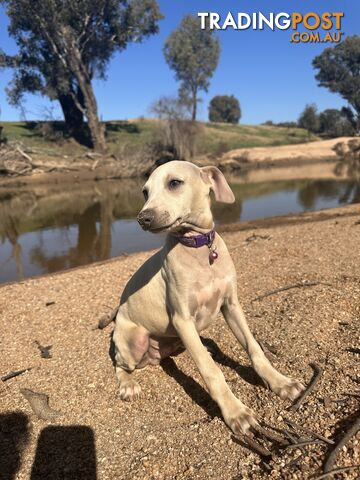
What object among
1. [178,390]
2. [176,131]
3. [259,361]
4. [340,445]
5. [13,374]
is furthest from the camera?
[176,131]

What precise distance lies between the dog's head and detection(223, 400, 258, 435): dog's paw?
1.35 metres

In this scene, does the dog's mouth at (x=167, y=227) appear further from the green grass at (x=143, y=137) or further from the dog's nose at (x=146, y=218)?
the green grass at (x=143, y=137)

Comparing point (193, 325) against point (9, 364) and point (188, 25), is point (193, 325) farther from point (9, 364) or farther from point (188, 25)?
point (188, 25)

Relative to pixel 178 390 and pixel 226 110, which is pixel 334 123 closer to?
pixel 226 110

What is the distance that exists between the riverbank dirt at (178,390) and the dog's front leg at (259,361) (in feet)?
0.31

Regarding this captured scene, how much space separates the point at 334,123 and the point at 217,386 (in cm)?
6417

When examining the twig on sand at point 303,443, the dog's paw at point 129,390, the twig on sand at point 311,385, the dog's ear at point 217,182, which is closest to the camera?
the twig on sand at point 303,443

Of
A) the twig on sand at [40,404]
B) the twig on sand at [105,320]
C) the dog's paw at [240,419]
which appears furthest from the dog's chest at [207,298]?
the twig on sand at [105,320]

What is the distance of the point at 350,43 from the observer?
57.8 m

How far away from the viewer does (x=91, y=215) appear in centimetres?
1633

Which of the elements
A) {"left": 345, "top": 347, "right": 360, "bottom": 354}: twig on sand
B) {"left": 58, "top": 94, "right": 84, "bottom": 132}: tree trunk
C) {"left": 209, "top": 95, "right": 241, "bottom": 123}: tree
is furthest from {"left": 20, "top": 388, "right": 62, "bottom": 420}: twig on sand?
{"left": 209, "top": 95, "right": 241, "bottom": 123}: tree

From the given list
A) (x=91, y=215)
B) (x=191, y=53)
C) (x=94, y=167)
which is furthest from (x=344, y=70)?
(x=91, y=215)

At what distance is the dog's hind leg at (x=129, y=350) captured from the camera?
11.3ft

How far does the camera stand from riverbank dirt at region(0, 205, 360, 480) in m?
2.53
